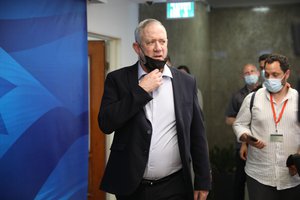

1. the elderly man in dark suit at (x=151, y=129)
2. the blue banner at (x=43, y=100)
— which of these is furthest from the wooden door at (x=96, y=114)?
the elderly man in dark suit at (x=151, y=129)

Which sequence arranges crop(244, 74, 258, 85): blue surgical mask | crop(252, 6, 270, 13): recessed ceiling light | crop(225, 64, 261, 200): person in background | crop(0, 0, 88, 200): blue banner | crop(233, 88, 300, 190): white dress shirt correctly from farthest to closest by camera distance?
crop(252, 6, 270, 13): recessed ceiling light < crop(244, 74, 258, 85): blue surgical mask < crop(225, 64, 261, 200): person in background < crop(233, 88, 300, 190): white dress shirt < crop(0, 0, 88, 200): blue banner

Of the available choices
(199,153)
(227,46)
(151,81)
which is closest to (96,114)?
(199,153)

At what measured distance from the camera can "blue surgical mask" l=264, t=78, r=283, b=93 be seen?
321 centimetres

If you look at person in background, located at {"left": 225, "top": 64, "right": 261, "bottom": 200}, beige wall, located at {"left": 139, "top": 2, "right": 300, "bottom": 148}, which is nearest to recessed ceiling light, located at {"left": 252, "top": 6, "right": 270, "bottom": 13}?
beige wall, located at {"left": 139, "top": 2, "right": 300, "bottom": 148}

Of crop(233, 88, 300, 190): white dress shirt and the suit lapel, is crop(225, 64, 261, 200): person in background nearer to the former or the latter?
crop(233, 88, 300, 190): white dress shirt

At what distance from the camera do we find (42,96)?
3.23 meters

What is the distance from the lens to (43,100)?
3248 mm

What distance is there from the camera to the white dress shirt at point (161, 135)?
235cm

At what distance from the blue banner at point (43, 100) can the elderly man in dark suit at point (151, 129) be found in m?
0.84

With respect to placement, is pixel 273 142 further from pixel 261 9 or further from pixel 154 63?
pixel 261 9

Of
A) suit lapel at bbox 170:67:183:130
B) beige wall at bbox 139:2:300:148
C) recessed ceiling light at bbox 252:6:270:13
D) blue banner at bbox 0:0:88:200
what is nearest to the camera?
suit lapel at bbox 170:67:183:130

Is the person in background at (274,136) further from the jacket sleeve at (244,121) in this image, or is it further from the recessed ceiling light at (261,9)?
the recessed ceiling light at (261,9)

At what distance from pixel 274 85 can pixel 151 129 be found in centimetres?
133

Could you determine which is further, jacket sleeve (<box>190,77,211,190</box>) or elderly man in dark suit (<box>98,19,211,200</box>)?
jacket sleeve (<box>190,77,211,190</box>)
